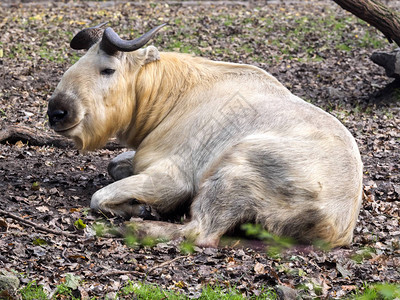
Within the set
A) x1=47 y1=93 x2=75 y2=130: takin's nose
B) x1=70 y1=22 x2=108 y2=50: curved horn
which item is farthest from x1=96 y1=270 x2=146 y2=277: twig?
x1=70 y1=22 x2=108 y2=50: curved horn

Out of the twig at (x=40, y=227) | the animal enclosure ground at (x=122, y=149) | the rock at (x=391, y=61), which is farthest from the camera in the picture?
the rock at (x=391, y=61)

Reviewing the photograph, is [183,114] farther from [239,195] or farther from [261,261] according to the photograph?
[261,261]

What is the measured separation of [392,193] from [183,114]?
214cm

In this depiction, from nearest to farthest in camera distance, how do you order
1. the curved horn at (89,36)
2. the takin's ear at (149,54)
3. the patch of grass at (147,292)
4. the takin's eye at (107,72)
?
1. the patch of grass at (147,292)
2. the takin's eye at (107,72)
3. the takin's ear at (149,54)
4. the curved horn at (89,36)

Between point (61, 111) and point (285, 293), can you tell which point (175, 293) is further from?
point (61, 111)

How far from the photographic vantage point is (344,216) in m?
4.57

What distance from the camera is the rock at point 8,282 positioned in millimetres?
3479

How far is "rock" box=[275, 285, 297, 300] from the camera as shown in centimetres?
364

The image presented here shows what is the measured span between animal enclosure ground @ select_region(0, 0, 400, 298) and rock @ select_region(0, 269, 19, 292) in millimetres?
129

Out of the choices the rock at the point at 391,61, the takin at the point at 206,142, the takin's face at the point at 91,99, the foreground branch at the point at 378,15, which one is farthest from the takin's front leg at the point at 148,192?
the rock at the point at 391,61

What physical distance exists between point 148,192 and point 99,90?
3.24 feet

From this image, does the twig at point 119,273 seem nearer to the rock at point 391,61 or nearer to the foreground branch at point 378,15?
the foreground branch at point 378,15

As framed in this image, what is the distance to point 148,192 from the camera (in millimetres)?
4945

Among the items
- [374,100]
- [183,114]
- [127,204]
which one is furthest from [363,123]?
[127,204]
